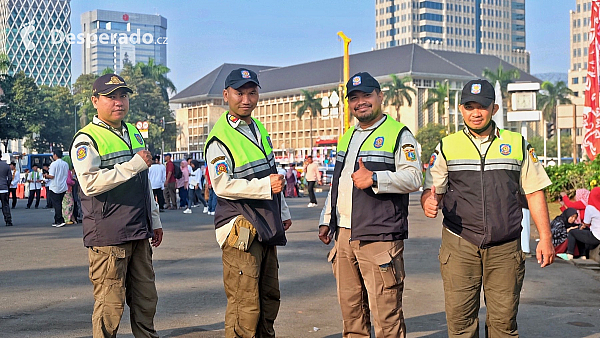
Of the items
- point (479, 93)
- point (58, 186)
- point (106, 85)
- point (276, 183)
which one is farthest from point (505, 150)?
point (58, 186)

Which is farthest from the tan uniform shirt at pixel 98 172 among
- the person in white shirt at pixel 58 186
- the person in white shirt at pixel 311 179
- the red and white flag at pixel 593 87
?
the person in white shirt at pixel 311 179

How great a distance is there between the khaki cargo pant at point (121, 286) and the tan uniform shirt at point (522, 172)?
6.91 feet

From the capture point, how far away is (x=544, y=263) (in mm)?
4941

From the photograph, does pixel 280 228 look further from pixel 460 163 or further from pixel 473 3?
pixel 473 3

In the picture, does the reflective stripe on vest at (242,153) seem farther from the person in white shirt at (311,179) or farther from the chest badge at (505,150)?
the person in white shirt at (311,179)

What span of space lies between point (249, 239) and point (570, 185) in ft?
62.5

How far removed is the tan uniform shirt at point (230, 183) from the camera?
4742 millimetres

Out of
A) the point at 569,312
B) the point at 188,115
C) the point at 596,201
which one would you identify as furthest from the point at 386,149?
the point at 188,115

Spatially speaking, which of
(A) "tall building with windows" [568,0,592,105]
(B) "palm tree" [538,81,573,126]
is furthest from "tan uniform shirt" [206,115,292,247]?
(A) "tall building with windows" [568,0,592,105]

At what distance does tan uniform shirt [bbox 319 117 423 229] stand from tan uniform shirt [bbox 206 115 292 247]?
0.61 m

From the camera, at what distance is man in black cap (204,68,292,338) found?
479 centimetres

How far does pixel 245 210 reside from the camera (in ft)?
16.0

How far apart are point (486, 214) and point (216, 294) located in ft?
14.1

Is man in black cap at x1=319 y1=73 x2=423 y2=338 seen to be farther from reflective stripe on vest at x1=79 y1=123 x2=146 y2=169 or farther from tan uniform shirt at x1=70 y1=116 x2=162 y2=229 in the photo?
reflective stripe on vest at x1=79 y1=123 x2=146 y2=169
